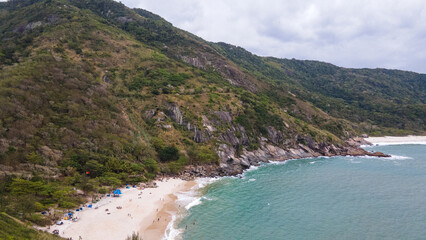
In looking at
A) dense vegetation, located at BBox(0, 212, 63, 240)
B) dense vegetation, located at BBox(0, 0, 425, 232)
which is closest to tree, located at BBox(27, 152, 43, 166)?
dense vegetation, located at BBox(0, 0, 425, 232)

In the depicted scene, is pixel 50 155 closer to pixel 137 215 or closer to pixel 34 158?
pixel 34 158

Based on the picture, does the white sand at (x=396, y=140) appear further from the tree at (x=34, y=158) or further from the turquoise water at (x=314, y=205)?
the tree at (x=34, y=158)

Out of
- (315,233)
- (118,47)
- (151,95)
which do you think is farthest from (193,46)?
(315,233)

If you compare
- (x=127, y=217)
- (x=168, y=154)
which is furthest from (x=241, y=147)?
(x=127, y=217)

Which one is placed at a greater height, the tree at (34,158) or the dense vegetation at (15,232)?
the tree at (34,158)

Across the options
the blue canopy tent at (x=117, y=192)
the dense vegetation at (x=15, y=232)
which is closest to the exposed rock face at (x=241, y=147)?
the blue canopy tent at (x=117, y=192)
